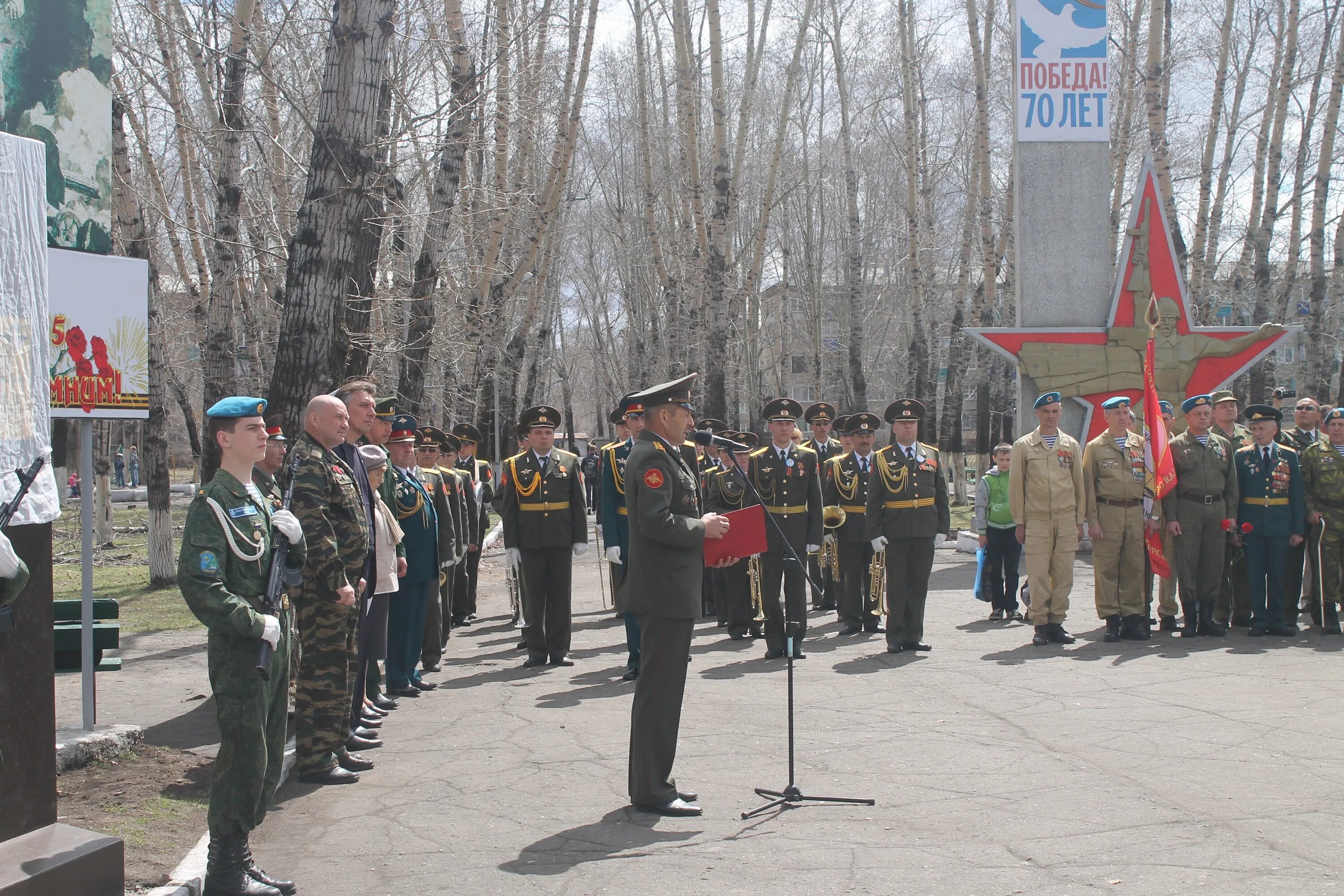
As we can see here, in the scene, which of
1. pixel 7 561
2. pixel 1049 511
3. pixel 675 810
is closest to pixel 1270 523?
pixel 1049 511

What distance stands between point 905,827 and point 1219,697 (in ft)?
12.3

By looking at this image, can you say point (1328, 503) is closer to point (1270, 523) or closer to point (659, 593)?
point (1270, 523)

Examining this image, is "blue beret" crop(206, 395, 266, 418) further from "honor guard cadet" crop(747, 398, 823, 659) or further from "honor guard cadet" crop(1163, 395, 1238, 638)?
"honor guard cadet" crop(1163, 395, 1238, 638)

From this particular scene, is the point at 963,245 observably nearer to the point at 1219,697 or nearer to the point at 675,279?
the point at 675,279

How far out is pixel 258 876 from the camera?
177 inches

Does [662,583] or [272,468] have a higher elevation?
[272,468]

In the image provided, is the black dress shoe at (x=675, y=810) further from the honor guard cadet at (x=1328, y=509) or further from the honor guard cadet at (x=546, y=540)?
the honor guard cadet at (x=1328, y=509)

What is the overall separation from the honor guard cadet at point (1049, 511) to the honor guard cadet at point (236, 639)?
7264 millimetres

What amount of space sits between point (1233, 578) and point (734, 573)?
15.6 ft

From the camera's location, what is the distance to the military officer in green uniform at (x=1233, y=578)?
1066 cm

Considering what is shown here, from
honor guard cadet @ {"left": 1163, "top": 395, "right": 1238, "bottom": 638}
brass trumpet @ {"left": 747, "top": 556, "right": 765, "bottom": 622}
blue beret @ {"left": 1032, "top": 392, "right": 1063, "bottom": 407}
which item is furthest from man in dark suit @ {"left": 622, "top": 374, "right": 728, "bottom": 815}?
honor guard cadet @ {"left": 1163, "top": 395, "right": 1238, "bottom": 638}

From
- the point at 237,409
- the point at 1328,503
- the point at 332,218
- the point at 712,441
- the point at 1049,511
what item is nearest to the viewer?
the point at 237,409

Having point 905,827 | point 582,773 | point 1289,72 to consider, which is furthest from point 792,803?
point 1289,72

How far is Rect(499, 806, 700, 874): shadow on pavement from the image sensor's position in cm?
478
